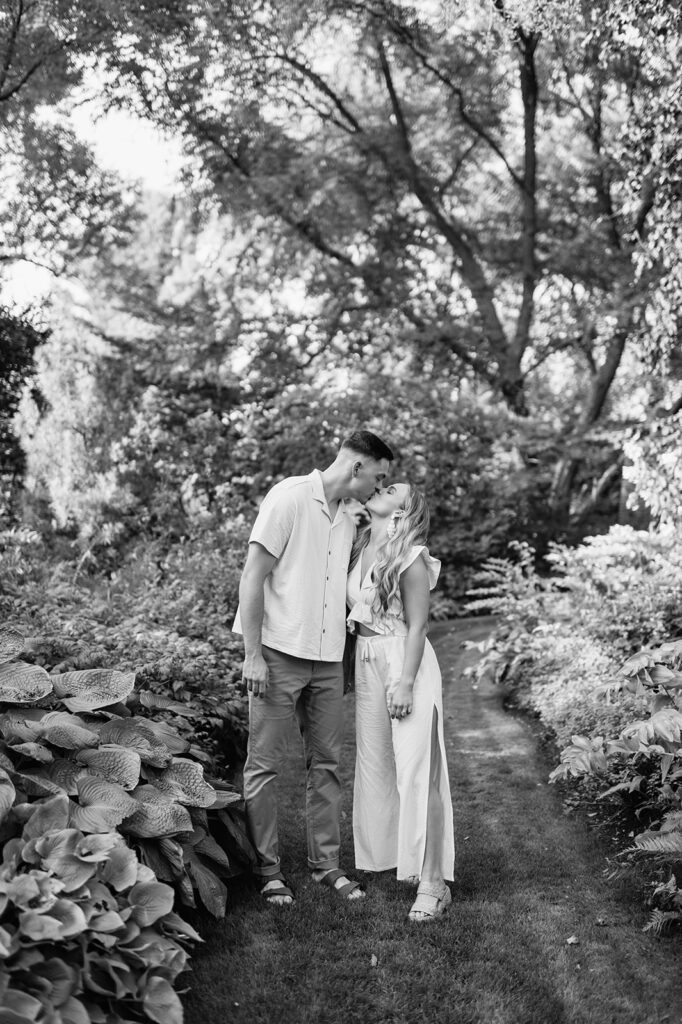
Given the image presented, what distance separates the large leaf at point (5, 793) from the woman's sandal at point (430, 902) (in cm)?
158

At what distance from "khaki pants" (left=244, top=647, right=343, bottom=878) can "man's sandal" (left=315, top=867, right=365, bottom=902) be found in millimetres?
42

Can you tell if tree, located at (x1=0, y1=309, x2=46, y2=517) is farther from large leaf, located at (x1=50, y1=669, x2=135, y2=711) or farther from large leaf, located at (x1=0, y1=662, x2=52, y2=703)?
large leaf, located at (x1=0, y1=662, x2=52, y2=703)

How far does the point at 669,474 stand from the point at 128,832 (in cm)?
579

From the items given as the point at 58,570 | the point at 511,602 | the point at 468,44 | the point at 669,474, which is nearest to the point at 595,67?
the point at 468,44

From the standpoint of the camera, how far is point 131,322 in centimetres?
1509

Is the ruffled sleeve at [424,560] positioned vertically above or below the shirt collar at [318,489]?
below

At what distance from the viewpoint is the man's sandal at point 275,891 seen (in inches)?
137

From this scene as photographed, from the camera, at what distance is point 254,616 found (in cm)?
352

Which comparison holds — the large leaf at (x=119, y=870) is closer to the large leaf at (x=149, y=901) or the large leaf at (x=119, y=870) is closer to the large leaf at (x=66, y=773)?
the large leaf at (x=149, y=901)

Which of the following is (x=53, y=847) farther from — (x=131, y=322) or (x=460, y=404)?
(x=131, y=322)

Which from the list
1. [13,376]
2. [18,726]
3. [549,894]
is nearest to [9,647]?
[18,726]

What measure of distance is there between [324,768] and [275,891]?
499 millimetres

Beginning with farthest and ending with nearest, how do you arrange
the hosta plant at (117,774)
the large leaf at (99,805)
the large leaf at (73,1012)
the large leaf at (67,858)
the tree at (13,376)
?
the tree at (13,376) → the hosta plant at (117,774) → the large leaf at (99,805) → the large leaf at (67,858) → the large leaf at (73,1012)

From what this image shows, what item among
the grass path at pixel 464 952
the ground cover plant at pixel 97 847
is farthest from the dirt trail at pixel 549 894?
the ground cover plant at pixel 97 847
